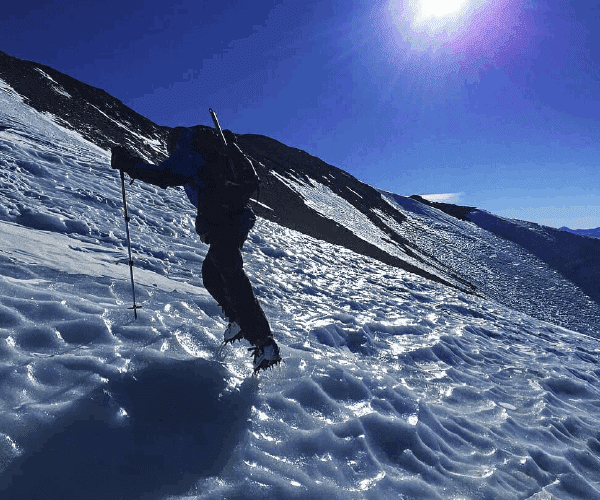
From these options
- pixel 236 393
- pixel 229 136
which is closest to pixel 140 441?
pixel 236 393

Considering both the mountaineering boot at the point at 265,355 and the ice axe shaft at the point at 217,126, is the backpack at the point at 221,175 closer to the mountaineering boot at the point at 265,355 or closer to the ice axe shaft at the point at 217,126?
the ice axe shaft at the point at 217,126

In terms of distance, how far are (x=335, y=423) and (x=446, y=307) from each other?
7.27 metres

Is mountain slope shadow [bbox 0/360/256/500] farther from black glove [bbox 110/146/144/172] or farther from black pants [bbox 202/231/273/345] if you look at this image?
black glove [bbox 110/146/144/172]

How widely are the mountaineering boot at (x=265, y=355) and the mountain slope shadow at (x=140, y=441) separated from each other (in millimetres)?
269

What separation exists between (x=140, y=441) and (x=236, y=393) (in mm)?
951

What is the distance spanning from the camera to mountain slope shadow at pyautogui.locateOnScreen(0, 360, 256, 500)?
2.13 m

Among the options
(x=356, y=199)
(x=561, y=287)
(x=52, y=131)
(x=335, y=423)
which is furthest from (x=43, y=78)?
(x=561, y=287)

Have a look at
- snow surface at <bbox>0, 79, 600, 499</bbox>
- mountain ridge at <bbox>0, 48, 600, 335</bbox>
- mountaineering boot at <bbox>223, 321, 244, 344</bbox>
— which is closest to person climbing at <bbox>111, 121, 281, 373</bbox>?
mountaineering boot at <bbox>223, 321, 244, 344</bbox>

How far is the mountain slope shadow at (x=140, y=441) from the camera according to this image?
2.13 metres

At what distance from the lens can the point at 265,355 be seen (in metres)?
3.60

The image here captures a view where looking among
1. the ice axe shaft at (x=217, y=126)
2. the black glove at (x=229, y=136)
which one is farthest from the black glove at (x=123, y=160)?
the black glove at (x=229, y=136)

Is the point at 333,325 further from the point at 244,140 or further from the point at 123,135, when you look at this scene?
the point at 244,140

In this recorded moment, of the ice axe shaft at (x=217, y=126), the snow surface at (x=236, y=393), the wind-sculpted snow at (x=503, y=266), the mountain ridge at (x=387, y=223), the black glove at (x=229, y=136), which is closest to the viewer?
the snow surface at (x=236, y=393)

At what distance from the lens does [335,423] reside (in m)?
3.44
